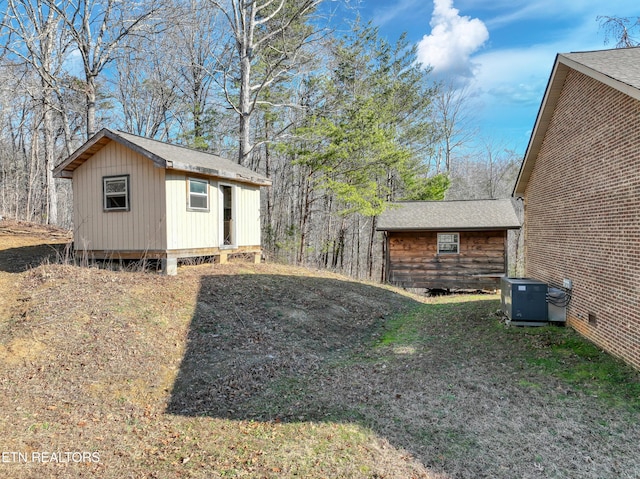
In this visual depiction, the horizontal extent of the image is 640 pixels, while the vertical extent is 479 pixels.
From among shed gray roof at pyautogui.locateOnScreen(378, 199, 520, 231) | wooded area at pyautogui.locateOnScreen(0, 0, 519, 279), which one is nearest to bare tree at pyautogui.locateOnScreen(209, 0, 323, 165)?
wooded area at pyautogui.locateOnScreen(0, 0, 519, 279)

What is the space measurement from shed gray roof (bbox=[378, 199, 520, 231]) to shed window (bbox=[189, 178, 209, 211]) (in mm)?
8988

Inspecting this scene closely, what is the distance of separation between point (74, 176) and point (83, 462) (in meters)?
9.73

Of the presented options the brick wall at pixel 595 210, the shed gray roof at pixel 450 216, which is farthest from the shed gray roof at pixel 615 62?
the shed gray roof at pixel 450 216

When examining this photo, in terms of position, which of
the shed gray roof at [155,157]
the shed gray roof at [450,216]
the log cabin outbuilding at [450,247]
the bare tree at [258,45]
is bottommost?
the log cabin outbuilding at [450,247]

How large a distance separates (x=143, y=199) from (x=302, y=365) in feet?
21.2

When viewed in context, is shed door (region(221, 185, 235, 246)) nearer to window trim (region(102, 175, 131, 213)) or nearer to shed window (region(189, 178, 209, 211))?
shed window (region(189, 178, 209, 211))

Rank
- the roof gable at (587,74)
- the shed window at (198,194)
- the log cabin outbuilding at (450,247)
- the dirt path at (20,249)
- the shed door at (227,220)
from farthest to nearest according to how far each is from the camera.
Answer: the log cabin outbuilding at (450,247) → the shed door at (227,220) → the shed window at (198,194) → the dirt path at (20,249) → the roof gable at (587,74)

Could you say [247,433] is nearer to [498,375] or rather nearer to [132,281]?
[498,375]

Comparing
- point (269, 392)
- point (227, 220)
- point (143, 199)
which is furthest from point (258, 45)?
point (269, 392)

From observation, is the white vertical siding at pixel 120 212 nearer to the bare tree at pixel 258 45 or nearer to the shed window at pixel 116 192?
the shed window at pixel 116 192

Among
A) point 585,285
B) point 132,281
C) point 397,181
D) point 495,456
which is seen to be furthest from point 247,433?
point 397,181

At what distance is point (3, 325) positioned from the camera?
6695 millimetres

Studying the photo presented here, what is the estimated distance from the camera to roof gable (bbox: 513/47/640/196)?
673cm

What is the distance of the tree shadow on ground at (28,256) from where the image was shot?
10469mm
